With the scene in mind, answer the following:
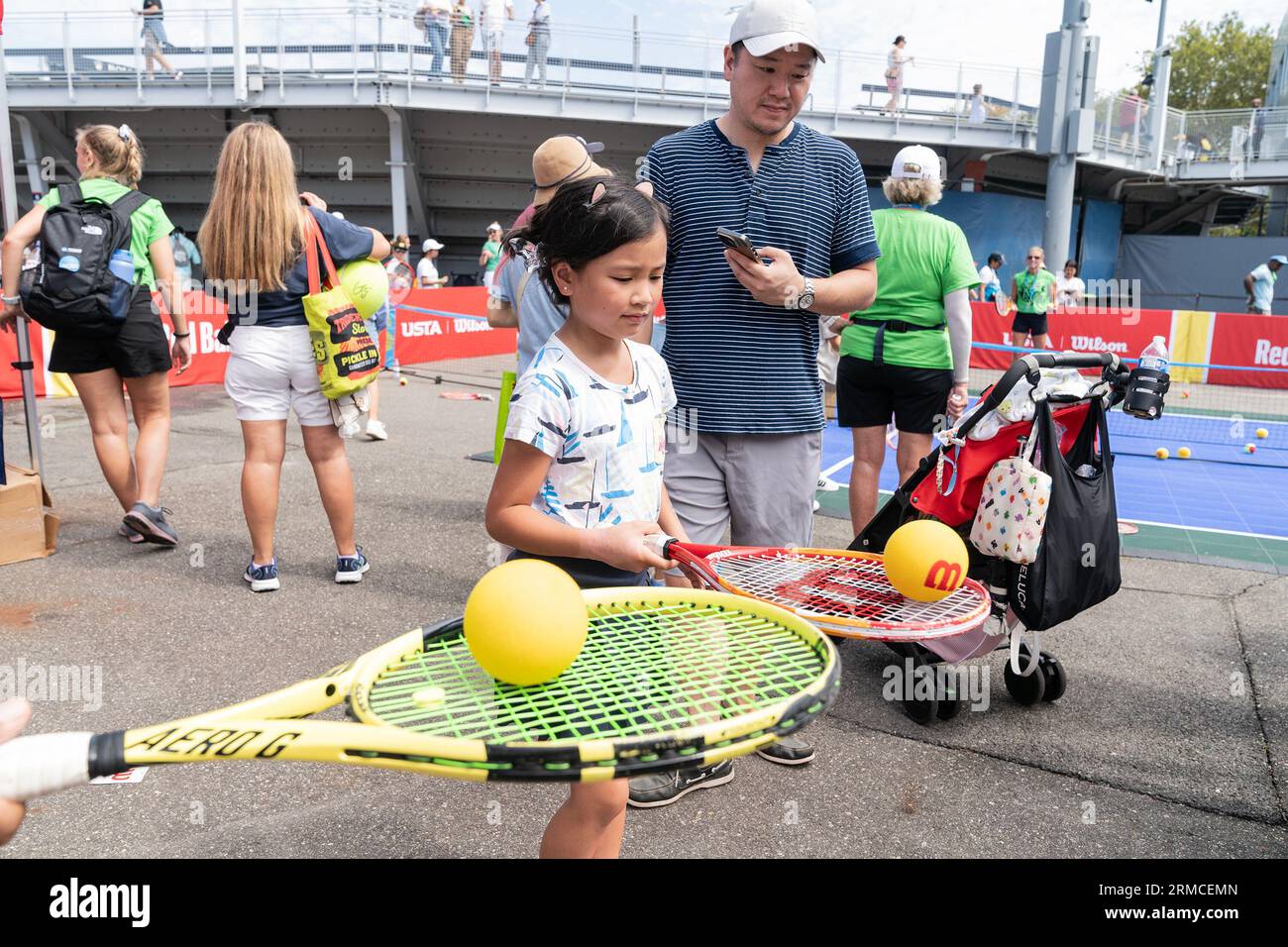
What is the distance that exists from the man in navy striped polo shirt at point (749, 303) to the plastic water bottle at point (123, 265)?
344 cm

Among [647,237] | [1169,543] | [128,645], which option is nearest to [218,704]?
[128,645]

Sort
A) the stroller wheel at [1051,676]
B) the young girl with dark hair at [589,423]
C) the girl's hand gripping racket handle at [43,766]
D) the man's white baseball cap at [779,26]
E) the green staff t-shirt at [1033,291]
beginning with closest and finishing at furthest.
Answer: the girl's hand gripping racket handle at [43,766]
the young girl with dark hair at [589,423]
the man's white baseball cap at [779,26]
the stroller wheel at [1051,676]
the green staff t-shirt at [1033,291]

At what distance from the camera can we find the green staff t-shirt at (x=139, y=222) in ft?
17.0

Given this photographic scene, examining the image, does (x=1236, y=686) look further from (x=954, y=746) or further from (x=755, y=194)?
(x=755, y=194)

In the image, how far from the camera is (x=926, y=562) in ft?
7.16

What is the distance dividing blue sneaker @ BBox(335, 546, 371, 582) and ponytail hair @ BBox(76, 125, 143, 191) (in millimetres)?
2300

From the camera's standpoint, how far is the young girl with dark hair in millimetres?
2010

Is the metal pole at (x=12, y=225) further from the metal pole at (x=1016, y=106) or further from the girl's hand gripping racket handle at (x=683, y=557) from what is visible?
the metal pole at (x=1016, y=106)

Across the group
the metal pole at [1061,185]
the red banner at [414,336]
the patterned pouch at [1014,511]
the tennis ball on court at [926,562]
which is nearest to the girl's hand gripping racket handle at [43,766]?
the tennis ball on court at [926,562]

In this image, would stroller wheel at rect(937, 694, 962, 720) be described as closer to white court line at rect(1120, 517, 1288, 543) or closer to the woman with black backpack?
white court line at rect(1120, 517, 1288, 543)

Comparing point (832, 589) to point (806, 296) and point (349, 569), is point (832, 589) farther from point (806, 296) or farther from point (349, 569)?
point (349, 569)

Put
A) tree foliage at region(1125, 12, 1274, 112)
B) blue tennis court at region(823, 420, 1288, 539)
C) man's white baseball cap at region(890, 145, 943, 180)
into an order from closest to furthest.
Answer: man's white baseball cap at region(890, 145, 943, 180) → blue tennis court at region(823, 420, 1288, 539) → tree foliage at region(1125, 12, 1274, 112)

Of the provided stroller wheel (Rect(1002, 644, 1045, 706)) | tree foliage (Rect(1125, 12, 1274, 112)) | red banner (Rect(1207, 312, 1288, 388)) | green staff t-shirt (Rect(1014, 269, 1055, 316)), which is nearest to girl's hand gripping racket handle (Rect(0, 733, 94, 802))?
stroller wheel (Rect(1002, 644, 1045, 706))
